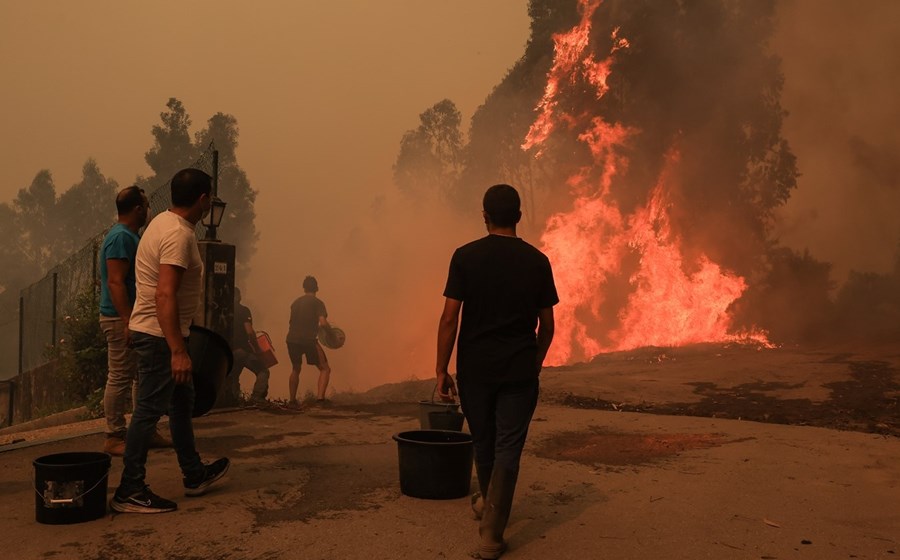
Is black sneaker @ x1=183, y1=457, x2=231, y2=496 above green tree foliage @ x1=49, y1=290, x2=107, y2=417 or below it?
below

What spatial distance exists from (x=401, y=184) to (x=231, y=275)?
47653 millimetres

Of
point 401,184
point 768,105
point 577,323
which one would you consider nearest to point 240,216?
point 401,184

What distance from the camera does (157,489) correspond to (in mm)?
5250

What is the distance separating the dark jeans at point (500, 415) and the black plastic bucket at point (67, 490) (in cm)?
231

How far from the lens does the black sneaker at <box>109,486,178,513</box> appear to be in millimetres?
4547

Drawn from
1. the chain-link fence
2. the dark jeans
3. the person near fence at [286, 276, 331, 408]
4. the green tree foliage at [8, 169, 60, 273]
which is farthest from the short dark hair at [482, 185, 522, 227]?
the green tree foliage at [8, 169, 60, 273]

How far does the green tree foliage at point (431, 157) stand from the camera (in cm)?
5394

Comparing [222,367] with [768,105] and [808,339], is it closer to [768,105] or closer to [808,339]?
[808,339]

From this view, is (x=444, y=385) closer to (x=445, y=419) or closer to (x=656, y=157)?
(x=445, y=419)

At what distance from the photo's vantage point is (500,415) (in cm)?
408

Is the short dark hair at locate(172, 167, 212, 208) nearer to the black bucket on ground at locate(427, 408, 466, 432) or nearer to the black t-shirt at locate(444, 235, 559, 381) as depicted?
the black t-shirt at locate(444, 235, 559, 381)

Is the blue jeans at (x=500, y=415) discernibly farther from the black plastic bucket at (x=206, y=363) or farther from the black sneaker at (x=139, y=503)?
the black sneaker at (x=139, y=503)

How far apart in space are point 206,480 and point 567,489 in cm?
264

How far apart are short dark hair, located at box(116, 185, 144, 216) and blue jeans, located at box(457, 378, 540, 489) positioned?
353cm
